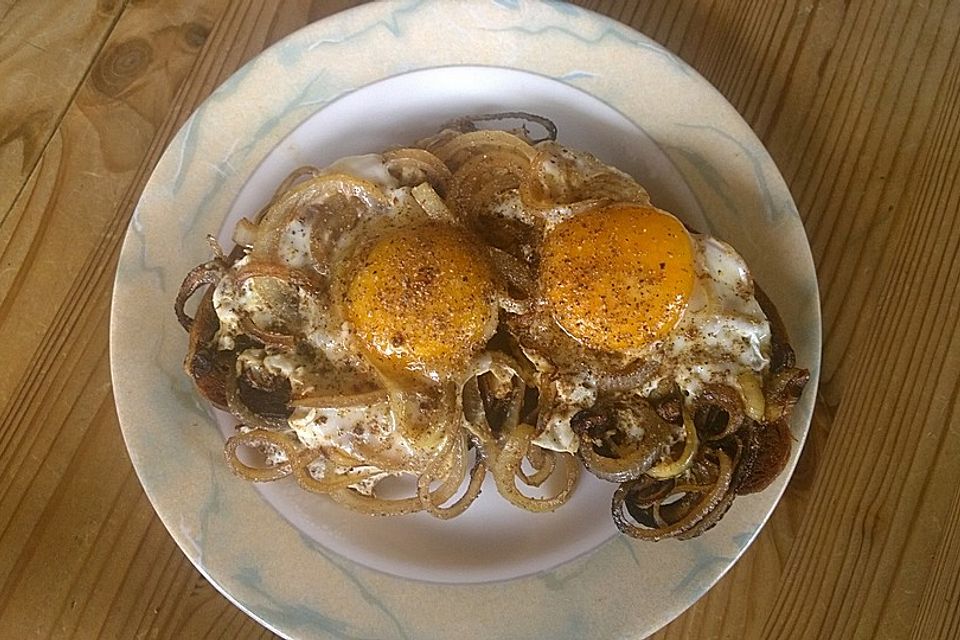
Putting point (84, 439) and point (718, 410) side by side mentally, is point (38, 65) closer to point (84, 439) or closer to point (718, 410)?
point (84, 439)

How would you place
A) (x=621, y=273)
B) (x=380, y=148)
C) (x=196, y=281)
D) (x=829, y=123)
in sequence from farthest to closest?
(x=829, y=123), (x=380, y=148), (x=196, y=281), (x=621, y=273)

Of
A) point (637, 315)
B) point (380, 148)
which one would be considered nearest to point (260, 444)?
point (380, 148)

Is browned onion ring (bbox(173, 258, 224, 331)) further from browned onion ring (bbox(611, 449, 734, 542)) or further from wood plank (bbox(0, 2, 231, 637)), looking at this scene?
browned onion ring (bbox(611, 449, 734, 542))

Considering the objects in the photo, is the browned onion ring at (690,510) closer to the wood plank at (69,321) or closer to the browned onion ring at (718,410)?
the browned onion ring at (718,410)

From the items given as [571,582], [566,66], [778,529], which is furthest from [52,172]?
[778,529]

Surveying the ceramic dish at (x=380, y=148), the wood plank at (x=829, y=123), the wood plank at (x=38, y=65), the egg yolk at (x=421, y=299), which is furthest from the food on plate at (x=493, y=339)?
the wood plank at (x=38, y=65)

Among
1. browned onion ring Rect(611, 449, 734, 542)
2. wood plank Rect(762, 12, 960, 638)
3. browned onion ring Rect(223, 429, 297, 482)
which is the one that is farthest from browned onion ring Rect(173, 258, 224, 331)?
wood plank Rect(762, 12, 960, 638)
